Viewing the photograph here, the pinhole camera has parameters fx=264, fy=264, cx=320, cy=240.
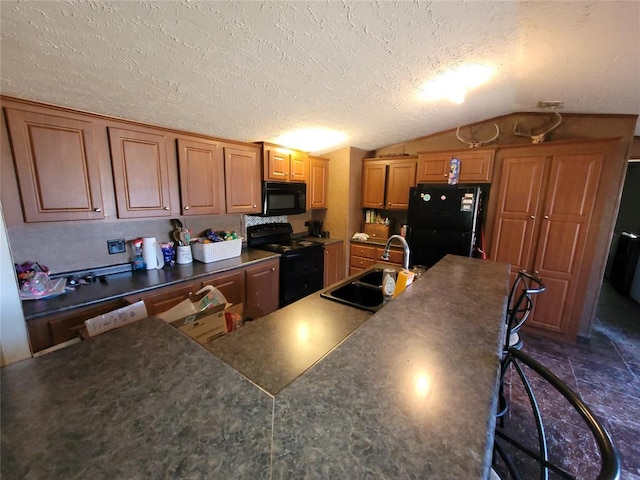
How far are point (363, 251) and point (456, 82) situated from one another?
231 cm

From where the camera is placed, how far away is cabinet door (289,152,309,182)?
130 inches

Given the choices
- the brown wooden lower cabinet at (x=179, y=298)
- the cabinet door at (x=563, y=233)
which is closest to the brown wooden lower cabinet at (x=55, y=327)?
the brown wooden lower cabinet at (x=179, y=298)

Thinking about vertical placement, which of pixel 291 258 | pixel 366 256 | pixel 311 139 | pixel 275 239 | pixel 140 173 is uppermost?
pixel 311 139

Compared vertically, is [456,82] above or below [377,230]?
above

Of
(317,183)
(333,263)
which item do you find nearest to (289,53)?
(317,183)

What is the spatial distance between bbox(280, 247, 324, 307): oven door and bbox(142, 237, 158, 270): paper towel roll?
1.21m

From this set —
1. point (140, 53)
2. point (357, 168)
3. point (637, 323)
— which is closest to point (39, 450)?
point (140, 53)

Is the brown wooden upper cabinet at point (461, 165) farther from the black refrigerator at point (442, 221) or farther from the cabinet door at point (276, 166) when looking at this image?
the cabinet door at point (276, 166)

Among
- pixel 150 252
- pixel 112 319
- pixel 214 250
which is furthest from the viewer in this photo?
pixel 214 250

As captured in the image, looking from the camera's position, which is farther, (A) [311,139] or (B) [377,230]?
(B) [377,230]

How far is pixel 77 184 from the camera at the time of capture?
178cm

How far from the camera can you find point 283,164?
317 centimetres

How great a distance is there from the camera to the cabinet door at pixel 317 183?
3668mm

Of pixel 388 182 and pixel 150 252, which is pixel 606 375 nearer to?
pixel 388 182
